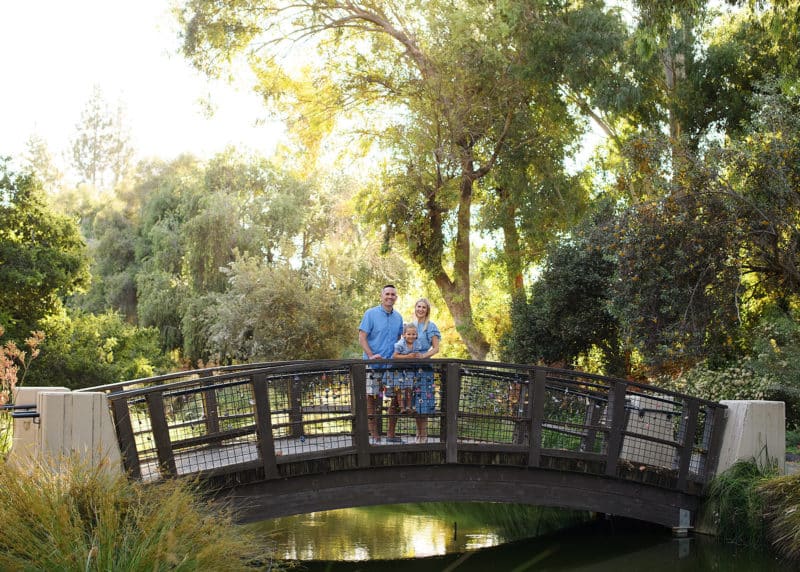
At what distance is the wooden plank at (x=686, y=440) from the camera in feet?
34.7

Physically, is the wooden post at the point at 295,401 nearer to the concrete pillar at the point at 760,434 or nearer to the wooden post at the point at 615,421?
the wooden post at the point at 615,421

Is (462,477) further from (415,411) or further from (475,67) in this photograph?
(475,67)

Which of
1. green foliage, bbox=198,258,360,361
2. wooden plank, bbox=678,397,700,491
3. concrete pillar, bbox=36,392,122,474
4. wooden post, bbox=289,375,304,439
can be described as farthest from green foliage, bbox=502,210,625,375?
concrete pillar, bbox=36,392,122,474

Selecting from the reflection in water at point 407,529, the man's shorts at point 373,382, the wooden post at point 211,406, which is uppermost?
the man's shorts at point 373,382

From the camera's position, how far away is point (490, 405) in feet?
32.3

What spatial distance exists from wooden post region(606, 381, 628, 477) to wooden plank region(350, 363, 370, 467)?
8.67 feet

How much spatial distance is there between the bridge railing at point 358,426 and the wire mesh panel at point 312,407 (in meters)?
0.01

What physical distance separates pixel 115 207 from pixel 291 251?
8.52m

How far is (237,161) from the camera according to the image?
1219 inches

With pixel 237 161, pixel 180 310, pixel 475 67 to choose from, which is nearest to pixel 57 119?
pixel 237 161

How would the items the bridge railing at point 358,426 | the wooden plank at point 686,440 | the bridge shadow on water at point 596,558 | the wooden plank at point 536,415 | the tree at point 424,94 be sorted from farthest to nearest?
the tree at point 424,94, the wooden plank at point 686,440, the wooden plank at point 536,415, the bridge shadow on water at point 596,558, the bridge railing at point 358,426

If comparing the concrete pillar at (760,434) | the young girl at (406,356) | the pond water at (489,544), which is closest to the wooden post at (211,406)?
the pond water at (489,544)

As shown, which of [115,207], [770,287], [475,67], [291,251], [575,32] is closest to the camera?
Result: [770,287]

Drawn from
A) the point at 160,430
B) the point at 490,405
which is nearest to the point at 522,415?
the point at 490,405
